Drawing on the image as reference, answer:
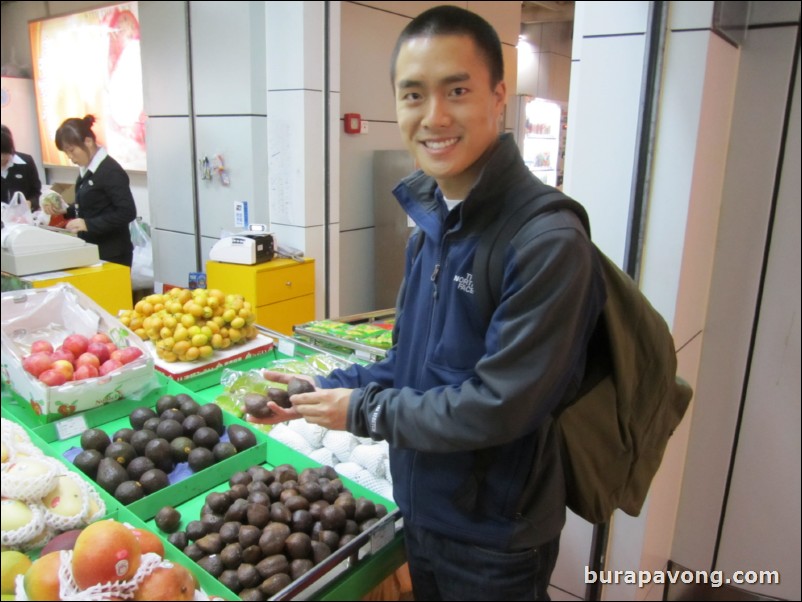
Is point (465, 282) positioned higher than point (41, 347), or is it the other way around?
point (465, 282)

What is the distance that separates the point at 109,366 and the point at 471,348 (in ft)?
3.54

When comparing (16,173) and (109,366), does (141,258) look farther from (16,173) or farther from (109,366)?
(16,173)

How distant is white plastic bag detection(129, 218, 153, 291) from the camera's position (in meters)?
1.78

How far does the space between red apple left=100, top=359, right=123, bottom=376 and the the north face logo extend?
1069mm

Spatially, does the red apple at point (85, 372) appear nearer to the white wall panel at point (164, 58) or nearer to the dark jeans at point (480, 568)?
the white wall panel at point (164, 58)

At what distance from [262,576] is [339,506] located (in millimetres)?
227

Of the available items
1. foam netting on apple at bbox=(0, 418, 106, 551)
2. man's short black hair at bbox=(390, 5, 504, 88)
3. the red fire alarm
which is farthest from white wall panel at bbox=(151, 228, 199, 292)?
the red fire alarm

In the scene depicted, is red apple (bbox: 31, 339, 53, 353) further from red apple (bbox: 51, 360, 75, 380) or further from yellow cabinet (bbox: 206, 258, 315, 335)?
yellow cabinet (bbox: 206, 258, 315, 335)

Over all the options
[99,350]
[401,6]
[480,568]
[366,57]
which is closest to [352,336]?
[99,350]

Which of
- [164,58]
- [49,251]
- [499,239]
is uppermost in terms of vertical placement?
[164,58]

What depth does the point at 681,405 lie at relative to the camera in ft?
4.35

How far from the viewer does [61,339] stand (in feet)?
5.26

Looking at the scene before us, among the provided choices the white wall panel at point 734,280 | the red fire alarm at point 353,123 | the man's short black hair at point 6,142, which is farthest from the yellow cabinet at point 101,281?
the white wall panel at point 734,280

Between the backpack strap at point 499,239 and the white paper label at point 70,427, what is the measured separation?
1167mm
